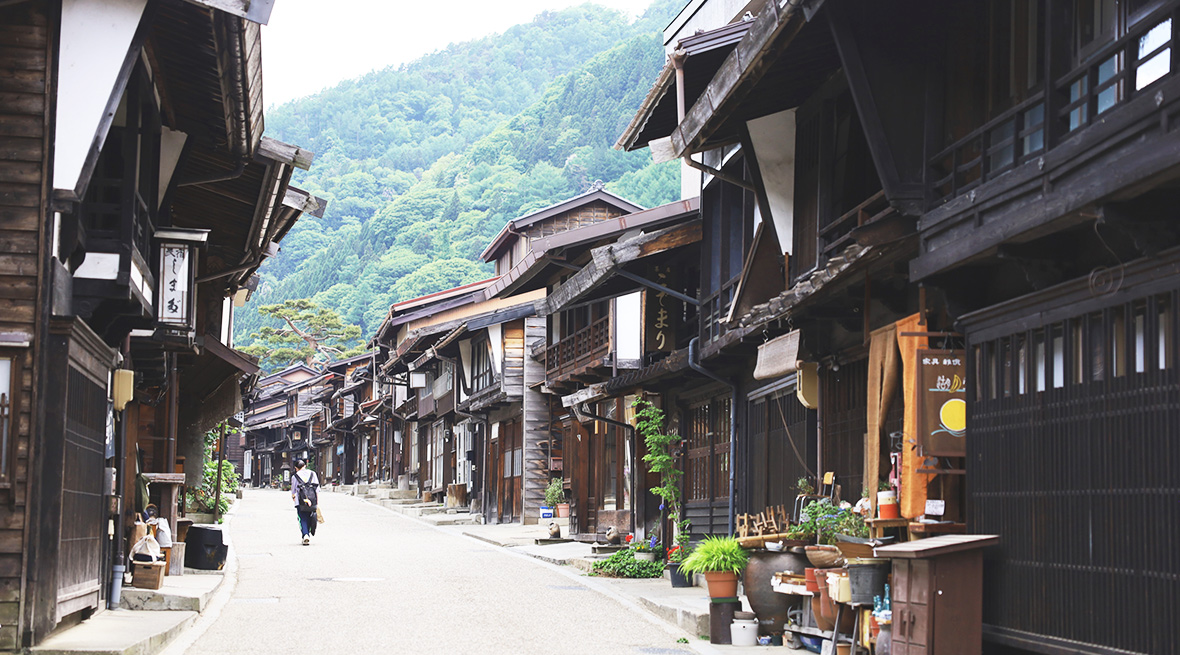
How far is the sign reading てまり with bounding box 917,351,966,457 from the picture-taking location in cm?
1026

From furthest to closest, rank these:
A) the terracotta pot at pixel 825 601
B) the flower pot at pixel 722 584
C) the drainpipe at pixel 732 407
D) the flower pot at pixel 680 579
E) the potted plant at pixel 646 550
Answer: the potted plant at pixel 646 550 < the drainpipe at pixel 732 407 < the flower pot at pixel 680 579 < the flower pot at pixel 722 584 < the terracotta pot at pixel 825 601

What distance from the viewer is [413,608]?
16.0 m

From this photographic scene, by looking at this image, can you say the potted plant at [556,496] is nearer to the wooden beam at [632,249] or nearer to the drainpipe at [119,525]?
the wooden beam at [632,249]

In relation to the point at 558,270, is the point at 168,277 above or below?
below

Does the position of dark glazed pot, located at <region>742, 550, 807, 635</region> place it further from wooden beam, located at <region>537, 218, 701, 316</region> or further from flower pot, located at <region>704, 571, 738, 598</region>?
wooden beam, located at <region>537, 218, 701, 316</region>

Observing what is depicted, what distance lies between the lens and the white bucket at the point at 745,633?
512 inches

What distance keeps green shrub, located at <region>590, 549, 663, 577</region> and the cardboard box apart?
8.23m

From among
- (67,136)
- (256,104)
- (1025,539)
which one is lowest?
(1025,539)

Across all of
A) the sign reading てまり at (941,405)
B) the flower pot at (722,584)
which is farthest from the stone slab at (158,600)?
the sign reading てまり at (941,405)

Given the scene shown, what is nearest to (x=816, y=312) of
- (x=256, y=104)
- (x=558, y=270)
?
(x=256, y=104)

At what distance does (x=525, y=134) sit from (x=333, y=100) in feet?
203

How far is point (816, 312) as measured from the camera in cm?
1384

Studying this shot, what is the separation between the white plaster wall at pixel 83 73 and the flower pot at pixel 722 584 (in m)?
7.53

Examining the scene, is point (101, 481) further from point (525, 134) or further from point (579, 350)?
point (525, 134)
